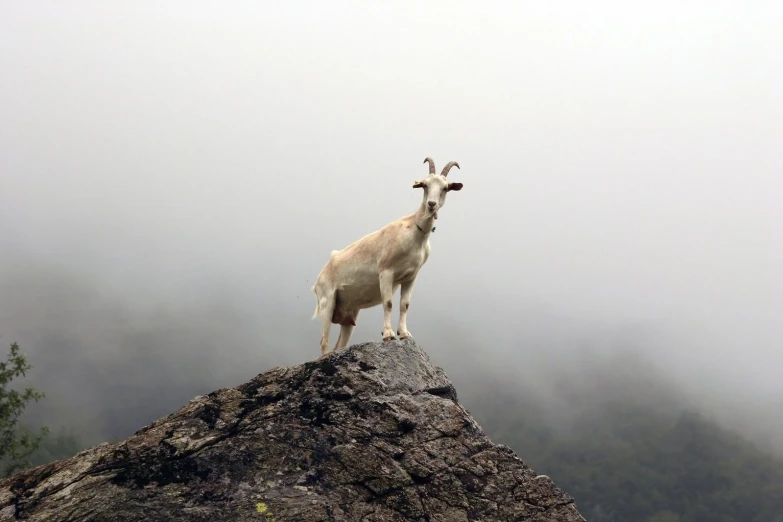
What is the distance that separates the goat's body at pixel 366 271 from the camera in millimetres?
15344

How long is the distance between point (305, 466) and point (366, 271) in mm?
4696

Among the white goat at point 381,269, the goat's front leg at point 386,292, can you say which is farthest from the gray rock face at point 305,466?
the white goat at point 381,269

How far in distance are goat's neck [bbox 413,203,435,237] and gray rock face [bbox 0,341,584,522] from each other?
291cm

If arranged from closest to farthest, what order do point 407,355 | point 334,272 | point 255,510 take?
point 255,510
point 407,355
point 334,272

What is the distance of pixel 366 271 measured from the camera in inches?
631

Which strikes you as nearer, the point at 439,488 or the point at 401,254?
the point at 439,488

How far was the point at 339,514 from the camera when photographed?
1206 cm

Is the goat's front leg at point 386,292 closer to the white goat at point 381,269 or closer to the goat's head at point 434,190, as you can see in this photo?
the white goat at point 381,269

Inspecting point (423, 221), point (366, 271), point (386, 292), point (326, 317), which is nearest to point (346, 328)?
point (326, 317)

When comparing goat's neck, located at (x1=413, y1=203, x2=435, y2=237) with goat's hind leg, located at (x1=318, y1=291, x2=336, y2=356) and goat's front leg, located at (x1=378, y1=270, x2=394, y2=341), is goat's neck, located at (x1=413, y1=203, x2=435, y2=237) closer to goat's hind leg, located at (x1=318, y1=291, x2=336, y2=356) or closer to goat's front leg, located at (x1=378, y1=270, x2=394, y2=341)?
goat's front leg, located at (x1=378, y1=270, x2=394, y2=341)

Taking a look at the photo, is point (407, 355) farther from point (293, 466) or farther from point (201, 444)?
point (201, 444)

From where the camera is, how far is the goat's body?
15.3 meters

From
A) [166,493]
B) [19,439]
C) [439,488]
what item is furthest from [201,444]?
[19,439]

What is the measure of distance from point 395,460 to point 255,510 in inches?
94.6
